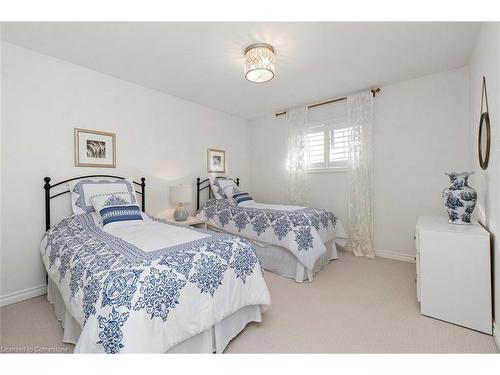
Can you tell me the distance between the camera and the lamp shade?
10.6 feet

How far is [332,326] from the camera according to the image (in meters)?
1.77

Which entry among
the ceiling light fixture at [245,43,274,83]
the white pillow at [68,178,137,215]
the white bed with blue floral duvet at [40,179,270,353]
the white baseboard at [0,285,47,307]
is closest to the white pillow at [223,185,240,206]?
the white pillow at [68,178,137,215]

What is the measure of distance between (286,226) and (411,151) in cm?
200

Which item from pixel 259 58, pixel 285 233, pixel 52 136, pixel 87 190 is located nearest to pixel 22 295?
pixel 87 190

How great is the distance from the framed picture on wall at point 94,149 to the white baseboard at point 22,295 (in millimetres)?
1281

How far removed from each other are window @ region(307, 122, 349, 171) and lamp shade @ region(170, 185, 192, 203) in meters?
2.07

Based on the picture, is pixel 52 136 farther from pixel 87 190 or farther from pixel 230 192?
pixel 230 192

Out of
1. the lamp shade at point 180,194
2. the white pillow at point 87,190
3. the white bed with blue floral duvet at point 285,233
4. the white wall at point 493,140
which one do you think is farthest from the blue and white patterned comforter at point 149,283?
the white wall at point 493,140

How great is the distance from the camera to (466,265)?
Answer: 170cm

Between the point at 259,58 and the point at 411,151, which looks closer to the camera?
the point at 259,58
